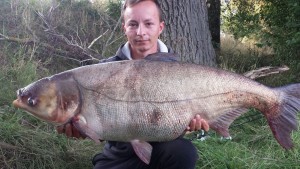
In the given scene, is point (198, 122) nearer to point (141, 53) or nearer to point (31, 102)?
point (141, 53)

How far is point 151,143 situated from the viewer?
284 cm

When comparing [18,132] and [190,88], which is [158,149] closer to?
[190,88]

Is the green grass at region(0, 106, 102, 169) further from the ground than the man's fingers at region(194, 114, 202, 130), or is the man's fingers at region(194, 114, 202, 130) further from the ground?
the man's fingers at region(194, 114, 202, 130)

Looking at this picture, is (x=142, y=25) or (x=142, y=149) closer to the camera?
(x=142, y=149)

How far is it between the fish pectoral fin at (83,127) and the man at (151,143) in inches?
20.1

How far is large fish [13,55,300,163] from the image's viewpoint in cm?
246

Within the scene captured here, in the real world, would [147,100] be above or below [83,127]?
above

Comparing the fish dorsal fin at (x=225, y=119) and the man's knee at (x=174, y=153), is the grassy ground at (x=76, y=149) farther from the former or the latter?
the fish dorsal fin at (x=225, y=119)

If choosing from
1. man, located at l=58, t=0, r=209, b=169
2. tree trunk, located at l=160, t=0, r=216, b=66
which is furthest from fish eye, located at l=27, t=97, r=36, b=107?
tree trunk, located at l=160, t=0, r=216, b=66

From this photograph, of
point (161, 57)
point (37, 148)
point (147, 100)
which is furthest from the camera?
point (37, 148)

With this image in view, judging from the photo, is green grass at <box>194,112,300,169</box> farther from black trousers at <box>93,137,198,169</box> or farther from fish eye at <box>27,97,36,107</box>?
fish eye at <box>27,97,36,107</box>

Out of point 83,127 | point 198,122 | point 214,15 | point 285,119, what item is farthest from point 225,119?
point 214,15

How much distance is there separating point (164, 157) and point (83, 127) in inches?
26.3

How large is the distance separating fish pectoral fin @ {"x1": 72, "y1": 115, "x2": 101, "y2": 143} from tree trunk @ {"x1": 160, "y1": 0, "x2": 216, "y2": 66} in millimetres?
3174
